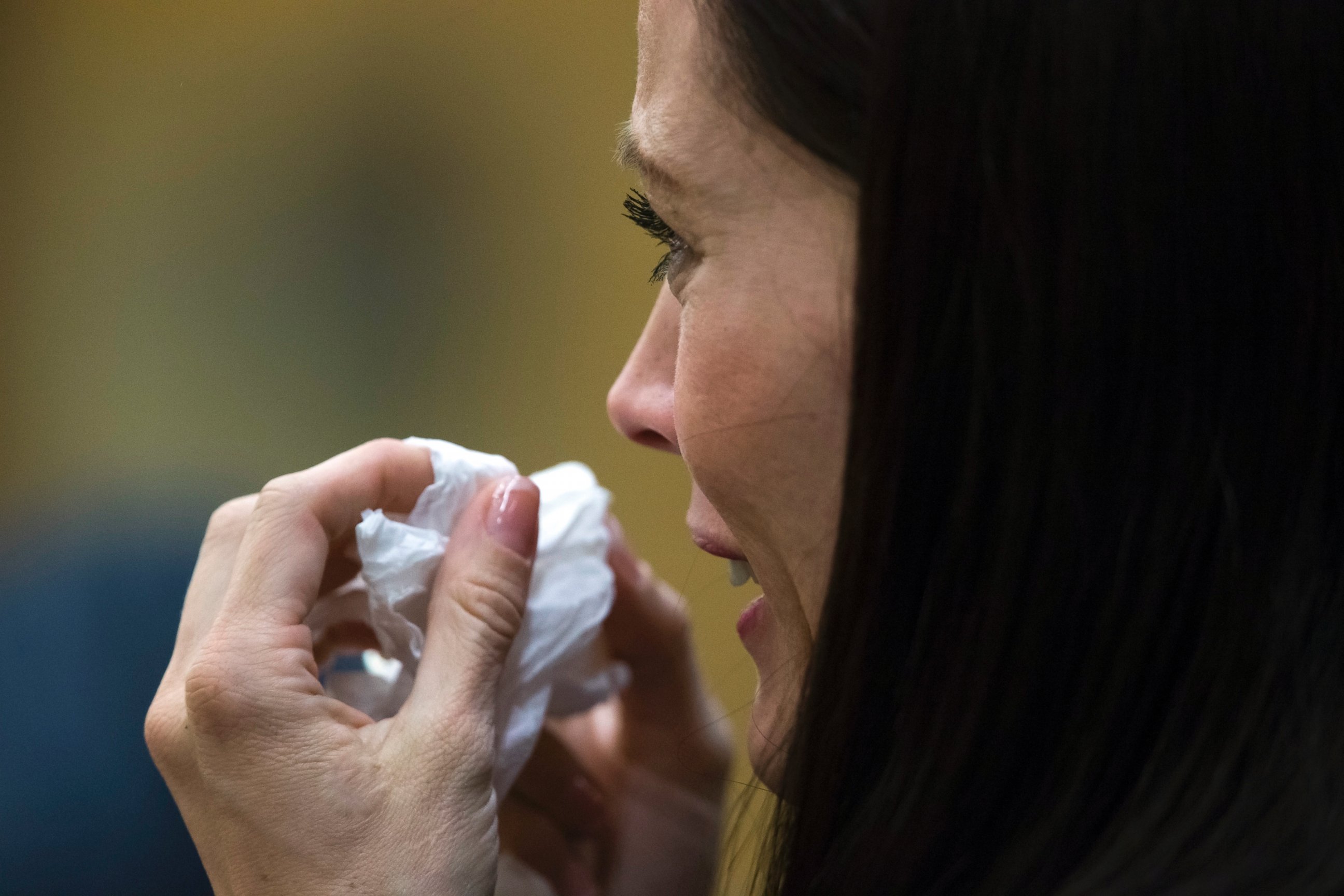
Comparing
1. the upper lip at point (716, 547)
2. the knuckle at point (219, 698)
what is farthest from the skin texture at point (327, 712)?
the upper lip at point (716, 547)

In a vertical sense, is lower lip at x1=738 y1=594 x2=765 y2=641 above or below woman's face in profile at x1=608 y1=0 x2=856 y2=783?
A: below

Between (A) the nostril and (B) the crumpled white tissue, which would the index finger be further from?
(A) the nostril

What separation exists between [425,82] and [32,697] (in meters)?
0.96

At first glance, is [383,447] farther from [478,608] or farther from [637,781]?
[637,781]

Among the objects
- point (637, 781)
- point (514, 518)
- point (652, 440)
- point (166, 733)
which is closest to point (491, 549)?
point (514, 518)

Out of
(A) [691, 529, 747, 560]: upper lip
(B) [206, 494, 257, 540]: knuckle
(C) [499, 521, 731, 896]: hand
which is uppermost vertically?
(A) [691, 529, 747, 560]: upper lip

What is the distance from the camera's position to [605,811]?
91cm

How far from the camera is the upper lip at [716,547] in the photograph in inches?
24.1

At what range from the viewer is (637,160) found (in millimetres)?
519

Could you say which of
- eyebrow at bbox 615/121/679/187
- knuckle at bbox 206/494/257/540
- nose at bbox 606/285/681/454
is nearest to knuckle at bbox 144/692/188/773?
knuckle at bbox 206/494/257/540

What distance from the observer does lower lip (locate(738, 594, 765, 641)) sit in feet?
2.20

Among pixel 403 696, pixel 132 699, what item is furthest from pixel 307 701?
pixel 132 699

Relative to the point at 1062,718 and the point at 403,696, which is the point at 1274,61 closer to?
the point at 1062,718

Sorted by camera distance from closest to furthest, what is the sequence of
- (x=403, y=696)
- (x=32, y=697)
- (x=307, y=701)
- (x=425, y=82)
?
1. (x=307, y=701)
2. (x=403, y=696)
3. (x=32, y=697)
4. (x=425, y=82)
